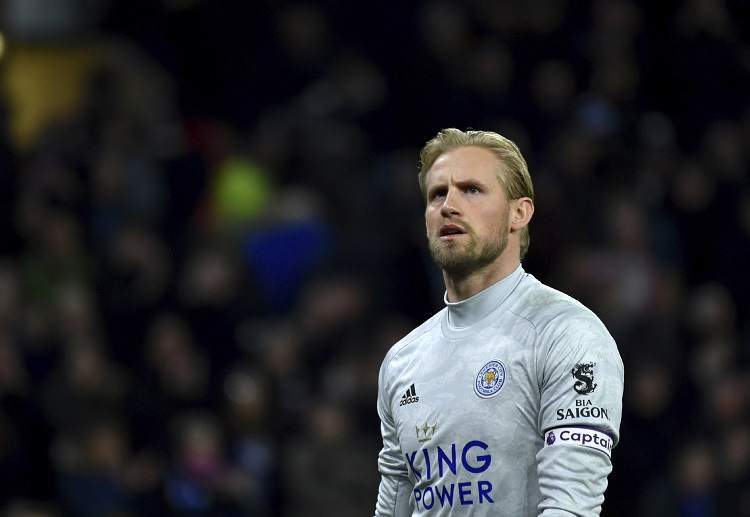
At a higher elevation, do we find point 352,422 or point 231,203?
point 231,203

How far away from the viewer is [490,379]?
3.42 m

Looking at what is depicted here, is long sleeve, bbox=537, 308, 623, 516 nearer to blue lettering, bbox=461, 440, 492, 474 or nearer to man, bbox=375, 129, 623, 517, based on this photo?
man, bbox=375, 129, 623, 517

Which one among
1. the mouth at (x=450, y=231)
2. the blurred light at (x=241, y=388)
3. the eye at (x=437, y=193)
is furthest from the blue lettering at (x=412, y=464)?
the blurred light at (x=241, y=388)

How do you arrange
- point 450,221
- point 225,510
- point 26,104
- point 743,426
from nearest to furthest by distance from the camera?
1. point 450,221
2. point 225,510
3. point 743,426
4. point 26,104

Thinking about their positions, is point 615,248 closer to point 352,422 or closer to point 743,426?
point 743,426

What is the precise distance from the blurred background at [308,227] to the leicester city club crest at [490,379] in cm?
470

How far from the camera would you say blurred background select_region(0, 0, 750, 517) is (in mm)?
8219

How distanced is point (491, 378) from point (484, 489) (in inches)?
11.6

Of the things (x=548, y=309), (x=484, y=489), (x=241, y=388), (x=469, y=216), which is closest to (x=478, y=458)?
(x=484, y=489)

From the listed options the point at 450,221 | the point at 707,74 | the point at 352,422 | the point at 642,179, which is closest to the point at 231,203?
the point at 352,422

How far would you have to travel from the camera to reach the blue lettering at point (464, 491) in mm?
3369

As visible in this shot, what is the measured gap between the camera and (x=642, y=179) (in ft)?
32.8

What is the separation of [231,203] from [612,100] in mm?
3271

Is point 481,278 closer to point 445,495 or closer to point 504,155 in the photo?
point 504,155
